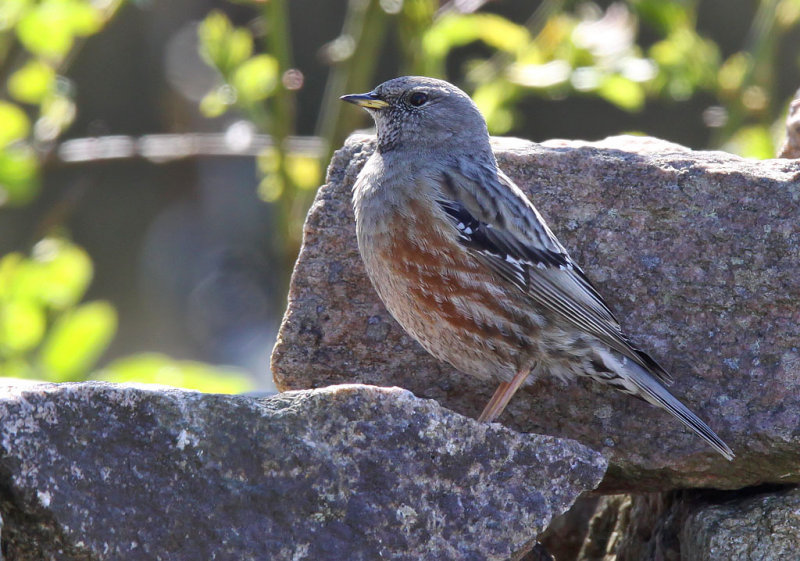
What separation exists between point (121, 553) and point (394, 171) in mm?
2012

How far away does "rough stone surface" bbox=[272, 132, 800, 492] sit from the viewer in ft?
12.3

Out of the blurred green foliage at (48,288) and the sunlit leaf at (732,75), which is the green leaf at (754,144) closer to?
the sunlit leaf at (732,75)

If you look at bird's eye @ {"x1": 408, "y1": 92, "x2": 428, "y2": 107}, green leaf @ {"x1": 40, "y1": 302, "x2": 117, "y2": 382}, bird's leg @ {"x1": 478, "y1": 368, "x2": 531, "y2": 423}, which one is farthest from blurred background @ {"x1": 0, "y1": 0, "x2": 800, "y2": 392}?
bird's eye @ {"x1": 408, "y1": 92, "x2": 428, "y2": 107}

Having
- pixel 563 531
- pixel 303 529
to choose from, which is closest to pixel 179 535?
pixel 303 529

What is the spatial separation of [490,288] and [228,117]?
5.78 meters

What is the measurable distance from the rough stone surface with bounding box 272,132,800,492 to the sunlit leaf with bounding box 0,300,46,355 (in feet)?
5.41

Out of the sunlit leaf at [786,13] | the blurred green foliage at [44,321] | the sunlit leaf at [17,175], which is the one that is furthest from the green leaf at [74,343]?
the sunlit leaf at [786,13]

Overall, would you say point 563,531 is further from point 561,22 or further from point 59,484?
point 561,22

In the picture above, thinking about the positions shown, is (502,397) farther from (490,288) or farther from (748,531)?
(748,531)

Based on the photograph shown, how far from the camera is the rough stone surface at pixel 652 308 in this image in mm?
3740

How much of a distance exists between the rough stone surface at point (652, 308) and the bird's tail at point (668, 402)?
0.42 feet

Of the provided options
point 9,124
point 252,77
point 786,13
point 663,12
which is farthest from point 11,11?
point 786,13

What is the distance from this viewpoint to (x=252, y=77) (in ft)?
20.2

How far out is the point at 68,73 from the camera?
9.99 metres
